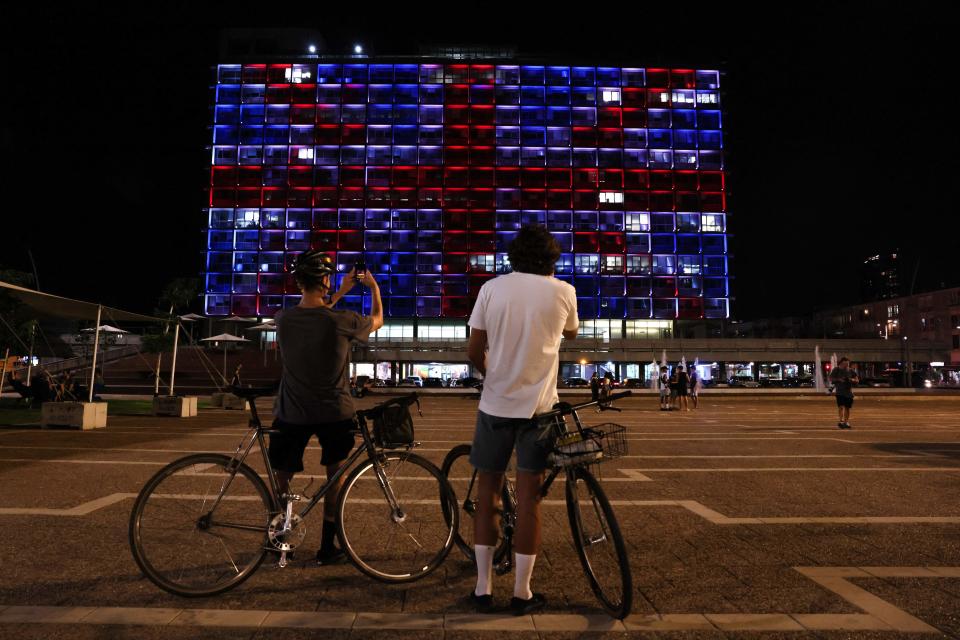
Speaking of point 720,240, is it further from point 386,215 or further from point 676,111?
point 386,215

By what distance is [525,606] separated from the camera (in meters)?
3.12

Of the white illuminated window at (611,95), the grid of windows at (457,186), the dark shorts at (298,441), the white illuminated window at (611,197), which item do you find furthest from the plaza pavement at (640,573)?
the white illuminated window at (611,95)

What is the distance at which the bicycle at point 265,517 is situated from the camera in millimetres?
3441

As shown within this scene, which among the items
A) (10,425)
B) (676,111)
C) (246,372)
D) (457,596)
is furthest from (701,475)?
(676,111)

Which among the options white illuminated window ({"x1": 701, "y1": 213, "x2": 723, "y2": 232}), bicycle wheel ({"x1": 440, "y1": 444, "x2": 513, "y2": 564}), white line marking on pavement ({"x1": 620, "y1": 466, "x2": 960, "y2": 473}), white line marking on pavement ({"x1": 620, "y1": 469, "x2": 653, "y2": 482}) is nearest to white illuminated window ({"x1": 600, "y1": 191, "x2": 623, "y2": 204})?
white illuminated window ({"x1": 701, "y1": 213, "x2": 723, "y2": 232})

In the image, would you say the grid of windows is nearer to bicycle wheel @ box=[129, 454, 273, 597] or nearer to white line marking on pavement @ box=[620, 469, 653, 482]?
white line marking on pavement @ box=[620, 469, 653, 482]

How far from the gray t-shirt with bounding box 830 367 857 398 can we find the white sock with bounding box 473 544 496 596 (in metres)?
14.6

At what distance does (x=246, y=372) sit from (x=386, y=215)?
35.1 meters

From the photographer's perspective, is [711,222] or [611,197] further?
[611,197]

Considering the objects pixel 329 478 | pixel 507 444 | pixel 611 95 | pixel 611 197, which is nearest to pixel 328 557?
pixel 329 478

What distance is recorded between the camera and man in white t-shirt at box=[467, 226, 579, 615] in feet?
10.5

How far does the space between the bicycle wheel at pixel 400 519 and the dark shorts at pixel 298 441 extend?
0.79ft

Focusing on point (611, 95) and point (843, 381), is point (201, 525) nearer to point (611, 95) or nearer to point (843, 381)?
point (843, 381)

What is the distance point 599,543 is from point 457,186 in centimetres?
7478
